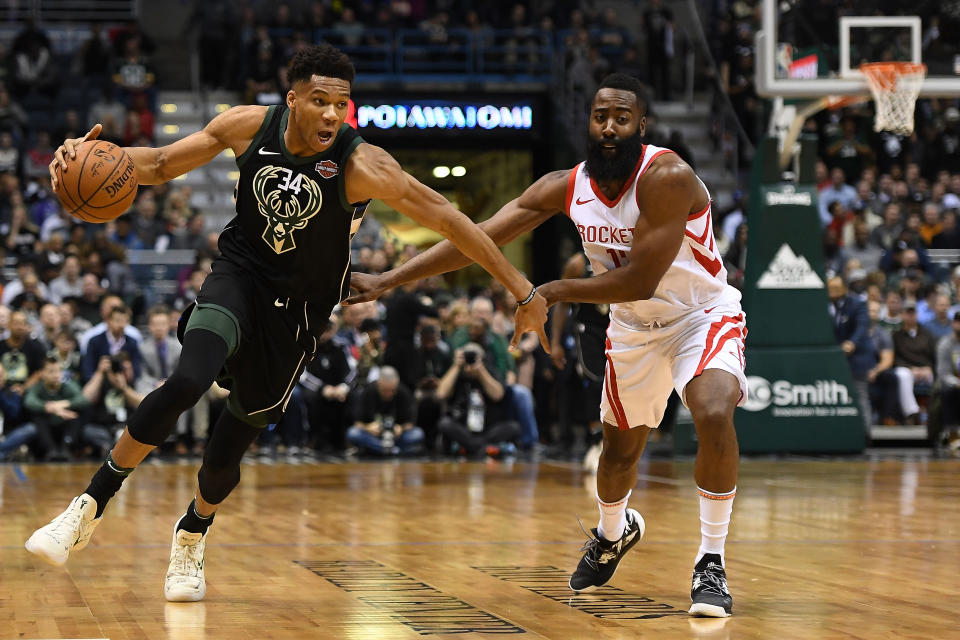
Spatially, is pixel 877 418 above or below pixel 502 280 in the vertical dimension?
below

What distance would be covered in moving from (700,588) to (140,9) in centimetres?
2180

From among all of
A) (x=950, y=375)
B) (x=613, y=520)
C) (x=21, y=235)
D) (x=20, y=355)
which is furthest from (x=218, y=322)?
(x=21, y=235)

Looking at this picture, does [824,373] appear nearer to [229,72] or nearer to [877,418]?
[877,418]

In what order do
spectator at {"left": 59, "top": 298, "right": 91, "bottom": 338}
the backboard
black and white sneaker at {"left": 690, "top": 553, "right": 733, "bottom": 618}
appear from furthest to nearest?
spectator at {"left": 59, "top": 298, "right": 91, "bottom": 338}, the backboard, black and white sneaker at {"left": 690, "top": 553, "right": 733, "bottom": 618}

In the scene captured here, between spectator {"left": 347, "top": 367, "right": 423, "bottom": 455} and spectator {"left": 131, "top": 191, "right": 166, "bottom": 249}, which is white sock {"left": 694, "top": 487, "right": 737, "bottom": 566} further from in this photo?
spectator {"left": 131, "top": 191, "right": 166, "bottom": 249}

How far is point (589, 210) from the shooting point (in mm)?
5609

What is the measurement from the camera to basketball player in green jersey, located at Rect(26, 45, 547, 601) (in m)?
5.18

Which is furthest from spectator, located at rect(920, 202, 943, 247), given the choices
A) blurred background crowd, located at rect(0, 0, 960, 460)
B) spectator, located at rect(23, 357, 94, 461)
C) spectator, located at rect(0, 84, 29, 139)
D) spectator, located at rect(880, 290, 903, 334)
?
spectator, located at rect(0, 84, 29, 139)

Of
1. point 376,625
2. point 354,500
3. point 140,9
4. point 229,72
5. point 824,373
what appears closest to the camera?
point 376,625

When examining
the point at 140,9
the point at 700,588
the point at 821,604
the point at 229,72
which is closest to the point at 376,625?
the point at 700,588

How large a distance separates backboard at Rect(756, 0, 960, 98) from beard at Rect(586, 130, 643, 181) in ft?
22.8

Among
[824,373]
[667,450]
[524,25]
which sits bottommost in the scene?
[667,450]

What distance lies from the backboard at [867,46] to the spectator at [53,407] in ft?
23.7

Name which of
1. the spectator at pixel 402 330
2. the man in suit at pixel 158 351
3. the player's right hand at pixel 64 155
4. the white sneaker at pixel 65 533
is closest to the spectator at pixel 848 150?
the spectator at pixel 402 330
